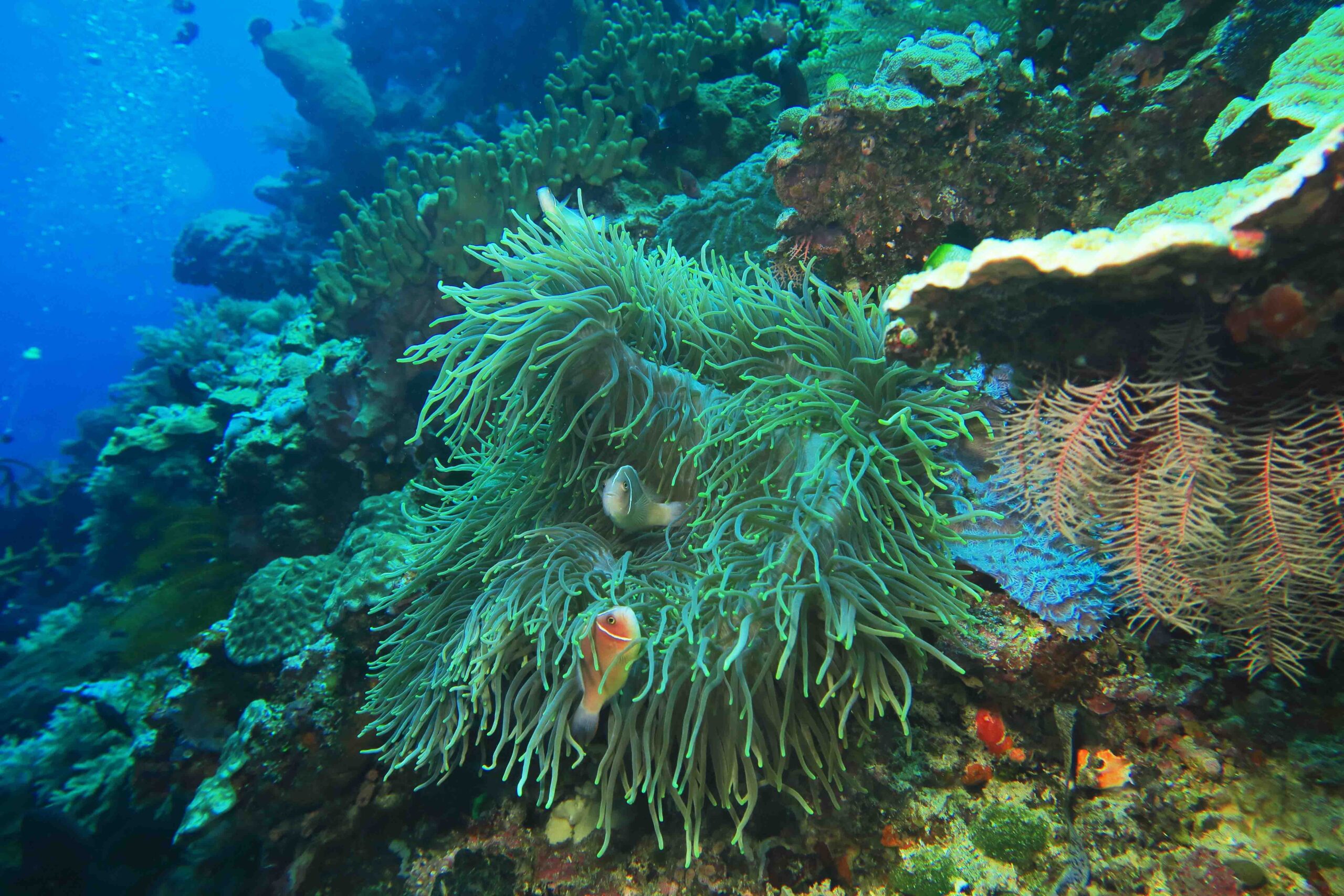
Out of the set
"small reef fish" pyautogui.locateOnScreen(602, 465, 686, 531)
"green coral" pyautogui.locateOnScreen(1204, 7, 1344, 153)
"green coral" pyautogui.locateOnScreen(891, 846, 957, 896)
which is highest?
"green coral" pyautogui.locateOnScreen(1204, 7, 1344, 153)

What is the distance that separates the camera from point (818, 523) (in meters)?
1.87

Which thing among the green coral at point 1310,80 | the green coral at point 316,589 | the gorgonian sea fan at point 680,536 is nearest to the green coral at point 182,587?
the green coral at point 316,589

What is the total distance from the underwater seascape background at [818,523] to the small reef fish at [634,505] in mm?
21

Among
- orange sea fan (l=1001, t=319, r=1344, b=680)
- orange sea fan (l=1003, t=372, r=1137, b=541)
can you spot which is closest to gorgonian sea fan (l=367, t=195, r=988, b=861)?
orange sea fan (l=1003, t=372, r=1137, b=541)

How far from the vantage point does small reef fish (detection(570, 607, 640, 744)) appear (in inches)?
70.6

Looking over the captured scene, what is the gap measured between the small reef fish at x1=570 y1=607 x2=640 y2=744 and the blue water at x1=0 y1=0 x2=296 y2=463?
66494mm

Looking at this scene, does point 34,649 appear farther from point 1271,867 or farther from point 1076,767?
point 1271,867

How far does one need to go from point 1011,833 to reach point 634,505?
65.3 inches

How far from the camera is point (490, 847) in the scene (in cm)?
267

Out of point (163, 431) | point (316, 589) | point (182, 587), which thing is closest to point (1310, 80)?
point (316, 589)

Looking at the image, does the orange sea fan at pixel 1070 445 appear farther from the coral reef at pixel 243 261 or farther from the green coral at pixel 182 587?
the coral reef at pixel 243 261

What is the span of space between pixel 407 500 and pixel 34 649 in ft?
18.8

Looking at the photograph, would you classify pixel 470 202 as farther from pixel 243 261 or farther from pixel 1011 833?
pixel 243 261

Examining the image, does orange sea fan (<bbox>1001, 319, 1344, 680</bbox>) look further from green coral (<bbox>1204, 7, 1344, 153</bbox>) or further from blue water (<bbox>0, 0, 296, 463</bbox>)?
blue water (<bbox>0, 0, 296, 463</bbox>)
